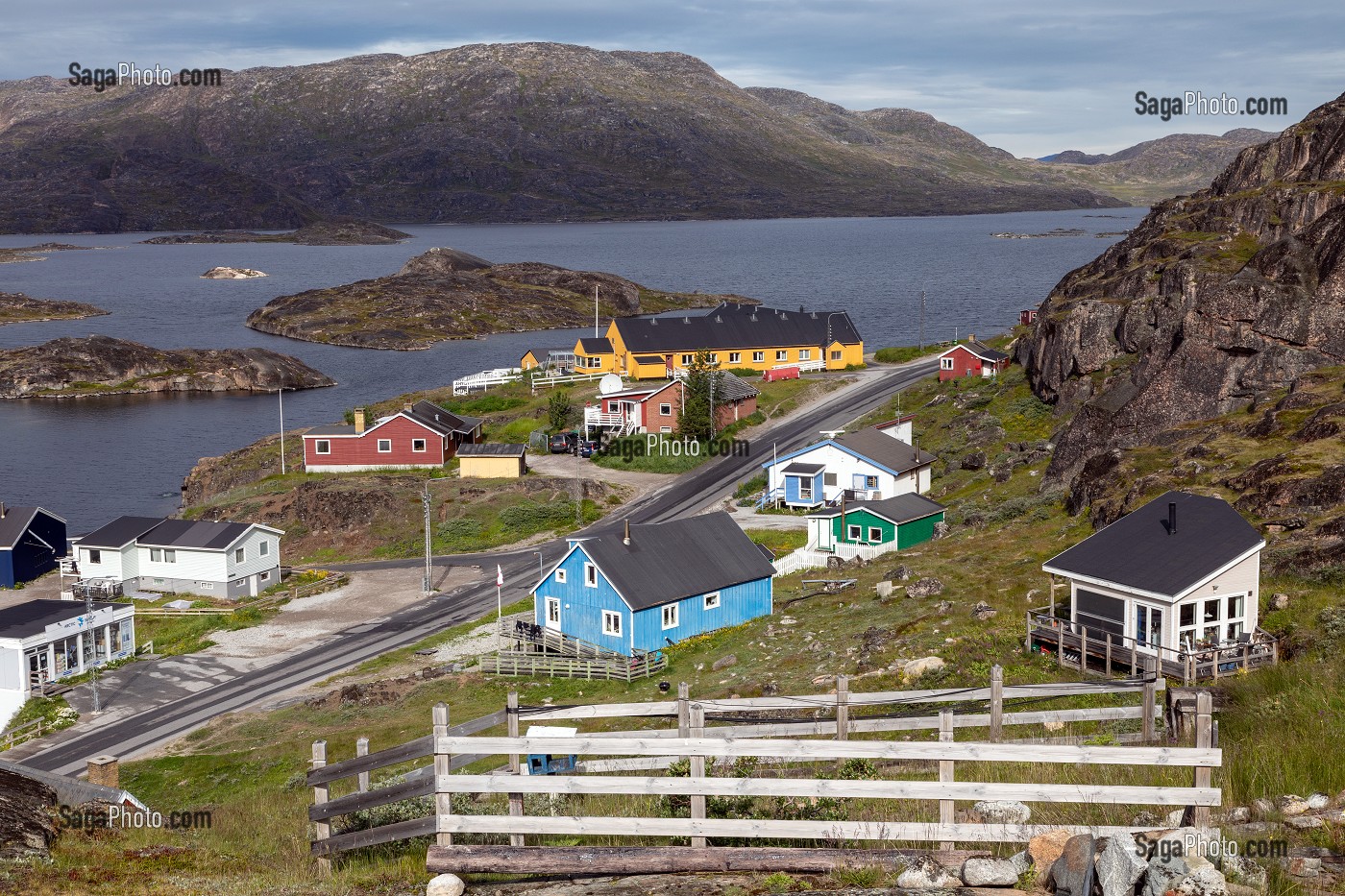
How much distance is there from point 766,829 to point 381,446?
254 feet

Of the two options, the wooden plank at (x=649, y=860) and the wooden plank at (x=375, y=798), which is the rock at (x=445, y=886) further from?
the wooden plank at (x=375, y=798)

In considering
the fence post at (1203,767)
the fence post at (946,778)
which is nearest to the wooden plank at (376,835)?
the fence post at (946,778)

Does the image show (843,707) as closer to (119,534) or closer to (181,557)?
(181,557)

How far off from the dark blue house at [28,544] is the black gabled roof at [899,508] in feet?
151

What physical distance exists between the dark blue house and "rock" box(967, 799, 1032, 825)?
70235 millimetres

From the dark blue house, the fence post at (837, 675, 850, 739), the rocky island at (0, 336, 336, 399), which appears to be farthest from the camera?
the rocky island at (0, 336, 336, 399)

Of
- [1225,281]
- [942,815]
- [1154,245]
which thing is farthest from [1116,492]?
[1154,245]

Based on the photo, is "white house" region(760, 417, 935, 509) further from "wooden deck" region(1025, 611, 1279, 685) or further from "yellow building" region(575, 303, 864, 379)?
"yellow building" region(575, 303, 864, 379)

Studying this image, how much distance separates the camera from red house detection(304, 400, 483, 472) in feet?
279

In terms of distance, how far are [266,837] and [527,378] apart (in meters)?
97.0

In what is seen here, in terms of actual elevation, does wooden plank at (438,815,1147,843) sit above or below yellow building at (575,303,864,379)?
below

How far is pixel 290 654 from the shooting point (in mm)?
52594

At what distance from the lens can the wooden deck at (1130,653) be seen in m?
28.1

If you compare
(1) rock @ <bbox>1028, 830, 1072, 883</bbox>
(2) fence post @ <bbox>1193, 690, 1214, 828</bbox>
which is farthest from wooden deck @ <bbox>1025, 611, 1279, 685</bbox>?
(1) rock @ <bbox>1028, 830, 1072, 883</bbox>
